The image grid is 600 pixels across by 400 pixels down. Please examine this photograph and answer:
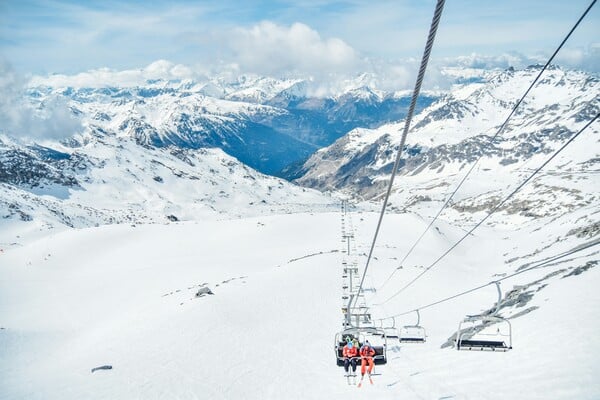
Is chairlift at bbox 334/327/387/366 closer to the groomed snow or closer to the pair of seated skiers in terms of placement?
the pair of seated skiers

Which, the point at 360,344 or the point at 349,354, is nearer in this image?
the point at 349,354

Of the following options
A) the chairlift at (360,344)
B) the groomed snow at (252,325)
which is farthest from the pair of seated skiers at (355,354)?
the groomed snow at (252,325)

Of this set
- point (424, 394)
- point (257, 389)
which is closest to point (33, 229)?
point (257, 389)

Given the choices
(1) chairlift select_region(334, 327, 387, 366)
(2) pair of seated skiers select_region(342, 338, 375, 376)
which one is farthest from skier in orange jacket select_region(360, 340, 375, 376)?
(1) chairlift select_region(334, 327, 387, 366)

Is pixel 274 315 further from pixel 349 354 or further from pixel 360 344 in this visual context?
pixel 349 354

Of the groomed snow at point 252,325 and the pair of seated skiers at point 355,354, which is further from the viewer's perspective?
the groomed snow at point 252,325

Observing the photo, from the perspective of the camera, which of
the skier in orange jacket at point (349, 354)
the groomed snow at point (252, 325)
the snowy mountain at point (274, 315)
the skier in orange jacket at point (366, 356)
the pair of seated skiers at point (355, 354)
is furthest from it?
the snowy mountain at point (274, 315)

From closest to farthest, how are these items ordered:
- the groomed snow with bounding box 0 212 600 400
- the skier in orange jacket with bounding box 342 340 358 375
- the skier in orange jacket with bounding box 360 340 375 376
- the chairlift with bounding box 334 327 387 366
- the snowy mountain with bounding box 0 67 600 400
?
the chairlift with bounding box 334 327 387 366 → the skier in orange jacket with bounding box 360 340 375 376 → the skier in orange jacket with bounding box 342 340 358 375 → the groomed snow with bounding box 0 212 600 400 → the snowy mountain with bounding box 0 67 600 400

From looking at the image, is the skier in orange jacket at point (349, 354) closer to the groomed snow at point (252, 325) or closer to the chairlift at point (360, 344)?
the chairlift at point (360, 344)

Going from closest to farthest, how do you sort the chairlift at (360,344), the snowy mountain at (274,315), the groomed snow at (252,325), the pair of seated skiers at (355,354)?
1. the chairlift at (360,344)
2. the pair of seated skiers at (355,354)
3. the groomed snow at (252,325)
4. the snowy mountain at (274,315)

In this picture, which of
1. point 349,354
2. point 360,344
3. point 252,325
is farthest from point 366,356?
point 252,325

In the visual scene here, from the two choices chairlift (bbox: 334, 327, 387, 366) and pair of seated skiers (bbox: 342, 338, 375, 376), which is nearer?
chairlift (bbox: 334, 327, 387, 366)

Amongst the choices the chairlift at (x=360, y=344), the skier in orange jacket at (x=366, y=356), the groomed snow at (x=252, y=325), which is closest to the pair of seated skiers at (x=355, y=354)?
the skier in orange jacket at (x=366, y=356)
